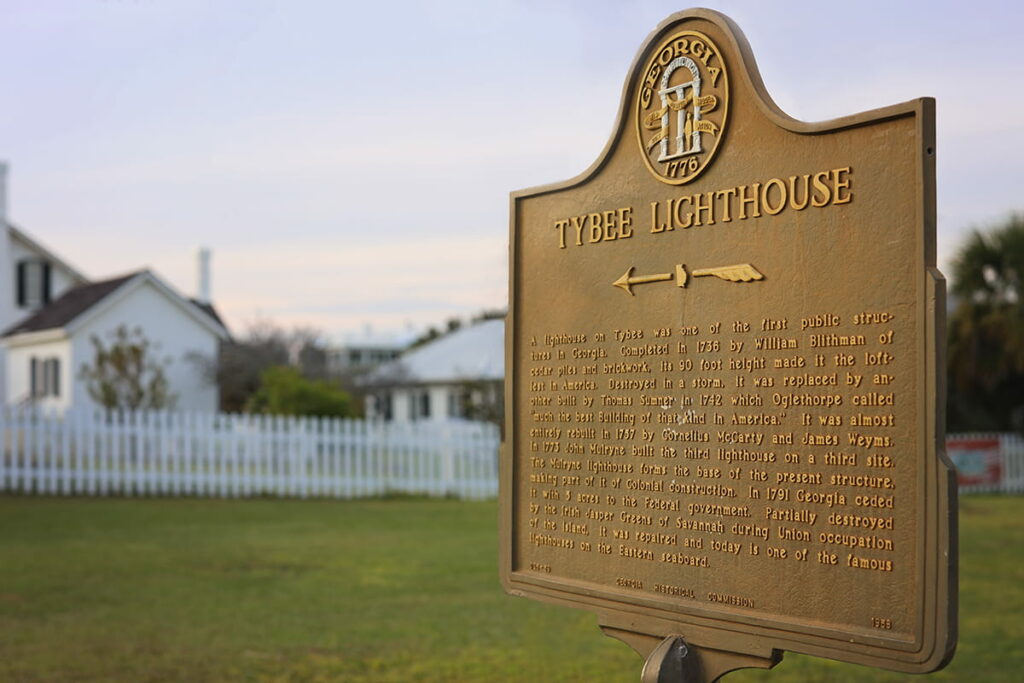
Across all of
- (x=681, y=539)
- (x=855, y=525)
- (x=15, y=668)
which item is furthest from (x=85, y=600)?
(x=855, y=525)

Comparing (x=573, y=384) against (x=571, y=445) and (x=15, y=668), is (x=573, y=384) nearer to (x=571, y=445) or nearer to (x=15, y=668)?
(x=571, y=445)

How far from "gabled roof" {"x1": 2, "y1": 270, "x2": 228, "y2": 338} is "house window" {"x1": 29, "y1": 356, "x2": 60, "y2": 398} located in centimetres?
91

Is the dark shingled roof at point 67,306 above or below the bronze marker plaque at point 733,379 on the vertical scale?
above

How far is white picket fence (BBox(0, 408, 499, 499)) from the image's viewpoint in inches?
746

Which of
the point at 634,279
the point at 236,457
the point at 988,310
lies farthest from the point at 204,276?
the point at 634,279

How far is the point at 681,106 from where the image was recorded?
436 cm

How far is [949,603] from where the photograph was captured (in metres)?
3.42

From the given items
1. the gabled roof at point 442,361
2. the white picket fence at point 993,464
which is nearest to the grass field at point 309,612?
the white picket fence at point 993,464

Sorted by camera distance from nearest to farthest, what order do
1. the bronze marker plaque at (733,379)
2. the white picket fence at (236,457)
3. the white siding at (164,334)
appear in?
the bronze marker plaque at (733,379) < the white picket fence at (236,457) < the white siding at (164,334)

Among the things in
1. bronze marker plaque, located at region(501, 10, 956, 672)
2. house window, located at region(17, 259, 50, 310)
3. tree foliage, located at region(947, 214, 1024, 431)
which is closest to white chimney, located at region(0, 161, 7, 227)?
house window, located at region(17, 259, 50, 310)

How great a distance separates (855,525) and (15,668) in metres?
5.85

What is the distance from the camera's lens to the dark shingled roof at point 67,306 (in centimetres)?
3127

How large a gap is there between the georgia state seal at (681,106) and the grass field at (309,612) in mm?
4145

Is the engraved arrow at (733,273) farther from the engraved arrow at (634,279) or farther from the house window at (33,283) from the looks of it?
the house window at (33,283)
